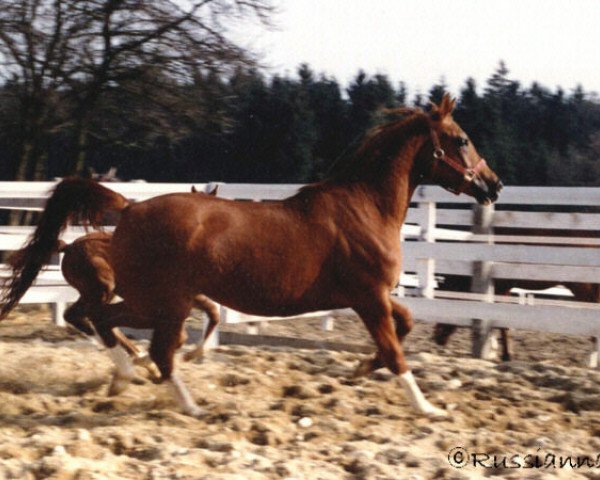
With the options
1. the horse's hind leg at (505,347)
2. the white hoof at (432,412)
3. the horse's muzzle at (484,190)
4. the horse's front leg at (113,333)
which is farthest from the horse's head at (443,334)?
the horse's front leg at (113,333)

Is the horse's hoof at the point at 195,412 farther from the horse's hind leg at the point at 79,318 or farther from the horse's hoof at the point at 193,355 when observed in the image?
the horse's hind leg at the point at 79,318

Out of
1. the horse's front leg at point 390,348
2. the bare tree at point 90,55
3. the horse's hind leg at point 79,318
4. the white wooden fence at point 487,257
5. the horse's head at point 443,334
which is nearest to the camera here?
the horse's front leg at point 390,348

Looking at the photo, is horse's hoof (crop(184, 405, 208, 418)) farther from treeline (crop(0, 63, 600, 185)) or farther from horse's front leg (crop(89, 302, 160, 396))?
treeline (crop(0, 63, 600, 185))

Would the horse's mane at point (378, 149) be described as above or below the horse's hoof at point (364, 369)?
above

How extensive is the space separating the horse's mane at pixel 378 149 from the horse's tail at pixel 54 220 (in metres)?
1.35

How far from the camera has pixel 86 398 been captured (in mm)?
5562

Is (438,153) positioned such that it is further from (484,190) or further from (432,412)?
(432,412)

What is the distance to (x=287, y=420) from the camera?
5000 millimetres

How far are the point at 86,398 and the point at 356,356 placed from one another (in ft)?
7.88

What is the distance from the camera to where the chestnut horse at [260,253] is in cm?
516

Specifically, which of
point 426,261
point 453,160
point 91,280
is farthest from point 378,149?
point 426,261

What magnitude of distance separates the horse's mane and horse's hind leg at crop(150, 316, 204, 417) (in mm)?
1372

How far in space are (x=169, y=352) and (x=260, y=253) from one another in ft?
2.53

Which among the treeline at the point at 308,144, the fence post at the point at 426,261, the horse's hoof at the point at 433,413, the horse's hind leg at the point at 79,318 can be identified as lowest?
the horse's hoof at the point at 433,413
